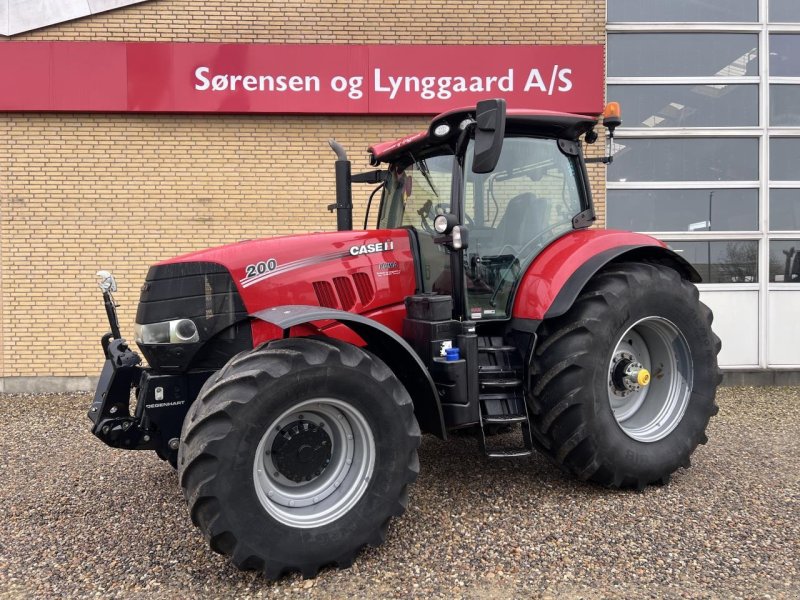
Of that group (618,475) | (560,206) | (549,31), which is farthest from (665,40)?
(618,475)

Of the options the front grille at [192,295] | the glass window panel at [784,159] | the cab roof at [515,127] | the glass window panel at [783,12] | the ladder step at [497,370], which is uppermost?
the glass window panel at [783,12]

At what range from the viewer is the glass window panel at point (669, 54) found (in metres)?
7.65

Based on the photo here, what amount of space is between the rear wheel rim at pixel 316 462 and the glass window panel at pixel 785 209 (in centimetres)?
745

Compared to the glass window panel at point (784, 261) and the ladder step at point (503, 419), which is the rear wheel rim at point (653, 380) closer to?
the ladder step at point (503, 419)

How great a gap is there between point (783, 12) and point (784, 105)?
1242 millimetres

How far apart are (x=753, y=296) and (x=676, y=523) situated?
5.83m

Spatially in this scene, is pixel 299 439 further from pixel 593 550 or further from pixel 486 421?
pixel 593 550

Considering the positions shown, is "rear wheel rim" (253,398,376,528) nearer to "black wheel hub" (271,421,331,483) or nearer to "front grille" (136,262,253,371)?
"black wheel hub" (271,421,331,483)

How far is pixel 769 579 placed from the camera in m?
2.48

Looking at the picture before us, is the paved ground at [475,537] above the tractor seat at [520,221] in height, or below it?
below

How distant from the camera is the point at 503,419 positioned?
3.21 metres

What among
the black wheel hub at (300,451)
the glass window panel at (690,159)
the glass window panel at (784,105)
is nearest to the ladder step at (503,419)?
the black wheel hub at (300,451)

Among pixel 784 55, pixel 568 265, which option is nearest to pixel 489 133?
pixel 568 265

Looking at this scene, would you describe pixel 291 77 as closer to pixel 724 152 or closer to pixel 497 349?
pixel 497 349
